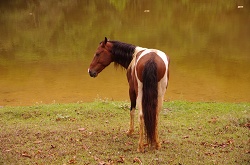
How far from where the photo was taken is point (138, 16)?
98.9 ft

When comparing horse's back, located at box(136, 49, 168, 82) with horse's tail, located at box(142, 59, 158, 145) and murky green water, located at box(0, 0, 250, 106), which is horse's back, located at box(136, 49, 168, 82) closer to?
horse's tail, located at box(142, 59, 158, 145)

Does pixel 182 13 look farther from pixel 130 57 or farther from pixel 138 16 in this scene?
pixel 130 57

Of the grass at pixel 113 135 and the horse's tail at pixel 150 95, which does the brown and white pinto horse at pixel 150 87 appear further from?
the grass at pixel 113 135

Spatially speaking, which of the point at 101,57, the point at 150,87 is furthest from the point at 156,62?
the point at 101,57

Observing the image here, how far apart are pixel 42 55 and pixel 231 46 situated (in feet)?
33.6

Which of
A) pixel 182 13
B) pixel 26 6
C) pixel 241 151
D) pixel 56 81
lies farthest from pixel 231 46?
pixel 26 6

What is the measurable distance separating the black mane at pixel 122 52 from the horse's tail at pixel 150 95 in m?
1.18

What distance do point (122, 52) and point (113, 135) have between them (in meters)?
1.64

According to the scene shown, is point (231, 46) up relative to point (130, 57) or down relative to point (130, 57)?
down

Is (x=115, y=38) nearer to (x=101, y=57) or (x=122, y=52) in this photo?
(x=101, y=57)

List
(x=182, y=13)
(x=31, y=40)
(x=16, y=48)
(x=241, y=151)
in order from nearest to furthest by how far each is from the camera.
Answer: (x=241, y=151) < (x=16, y=48) < (x=31, y=40) < (x=182, y=13)

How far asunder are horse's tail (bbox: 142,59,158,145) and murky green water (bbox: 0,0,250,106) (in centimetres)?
572

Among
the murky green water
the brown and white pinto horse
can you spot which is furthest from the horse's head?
the murky green water

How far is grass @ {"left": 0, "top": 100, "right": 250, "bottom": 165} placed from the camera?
5.62 meters
